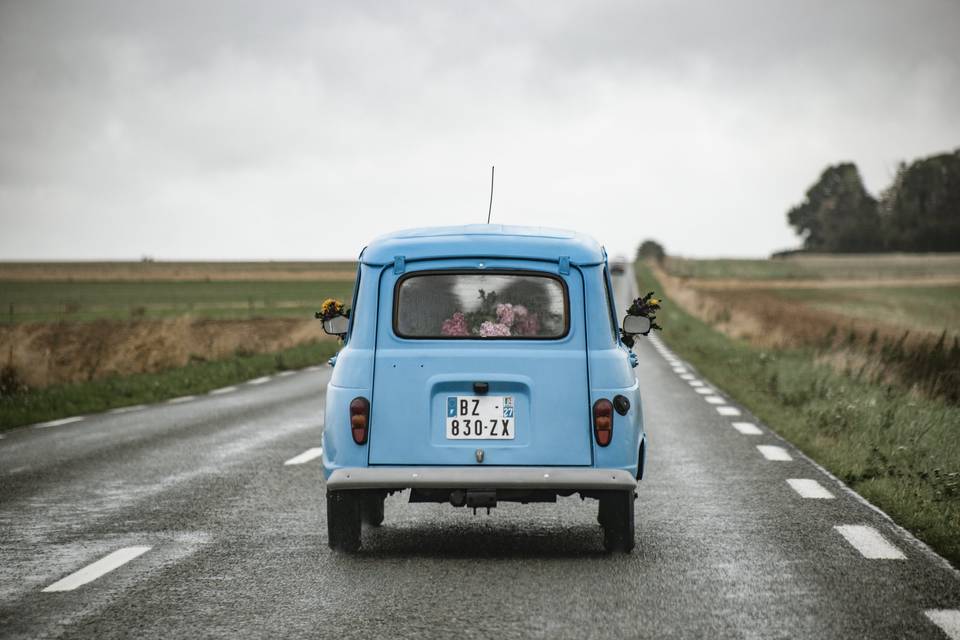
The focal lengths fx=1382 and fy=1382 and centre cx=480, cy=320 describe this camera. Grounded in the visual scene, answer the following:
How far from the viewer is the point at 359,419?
24.2 feet

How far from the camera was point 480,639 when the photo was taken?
5.70 metres

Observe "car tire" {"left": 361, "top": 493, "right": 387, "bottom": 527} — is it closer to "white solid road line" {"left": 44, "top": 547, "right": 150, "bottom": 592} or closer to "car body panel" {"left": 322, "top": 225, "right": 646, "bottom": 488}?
"car body panel" {"left": 322, "top": 225, "right": 646, "bottom": 488}

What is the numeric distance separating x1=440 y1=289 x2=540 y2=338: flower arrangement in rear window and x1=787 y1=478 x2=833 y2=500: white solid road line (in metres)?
3.19

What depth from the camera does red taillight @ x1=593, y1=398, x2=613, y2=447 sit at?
738 centimetres

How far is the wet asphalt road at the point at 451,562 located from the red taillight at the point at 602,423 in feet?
2.21

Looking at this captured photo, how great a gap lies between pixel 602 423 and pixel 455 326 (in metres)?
0.97


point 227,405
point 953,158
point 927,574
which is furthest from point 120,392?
point 953,158

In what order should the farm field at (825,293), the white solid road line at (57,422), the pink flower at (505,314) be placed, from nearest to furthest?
the pink flower at (505,314), the white solid road line at (57,422), the farm field at (825,293)

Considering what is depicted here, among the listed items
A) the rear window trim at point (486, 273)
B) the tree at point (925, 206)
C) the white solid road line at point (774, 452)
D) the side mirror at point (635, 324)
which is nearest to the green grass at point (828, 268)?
the tree at point (925, 206)

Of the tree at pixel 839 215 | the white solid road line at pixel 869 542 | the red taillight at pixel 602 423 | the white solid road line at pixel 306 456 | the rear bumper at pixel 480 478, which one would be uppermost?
the tree at pixel 839 215

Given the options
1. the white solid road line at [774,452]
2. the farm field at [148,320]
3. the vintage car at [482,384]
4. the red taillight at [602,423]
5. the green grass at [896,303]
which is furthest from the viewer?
the green grass at [896,303]

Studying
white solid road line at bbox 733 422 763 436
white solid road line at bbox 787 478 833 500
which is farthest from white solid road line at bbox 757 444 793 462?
white solid road line at bbox 787 478 833 500

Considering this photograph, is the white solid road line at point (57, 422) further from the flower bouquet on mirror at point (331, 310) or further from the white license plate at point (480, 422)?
the white license plate at point (480, 422)

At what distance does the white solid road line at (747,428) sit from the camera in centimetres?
1392
